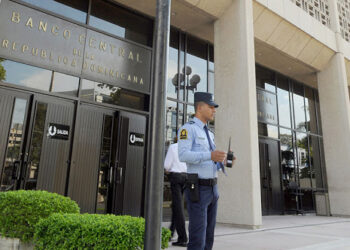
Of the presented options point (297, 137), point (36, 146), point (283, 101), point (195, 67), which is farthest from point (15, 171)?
point (297, 137)

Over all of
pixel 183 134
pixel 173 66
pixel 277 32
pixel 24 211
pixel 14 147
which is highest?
pixel 277 32

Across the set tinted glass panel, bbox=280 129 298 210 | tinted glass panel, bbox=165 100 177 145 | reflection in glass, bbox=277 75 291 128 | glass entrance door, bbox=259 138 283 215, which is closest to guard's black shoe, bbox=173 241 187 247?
tinted glass panel, bbox=165 100 177 145

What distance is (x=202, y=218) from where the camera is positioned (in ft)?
8.61

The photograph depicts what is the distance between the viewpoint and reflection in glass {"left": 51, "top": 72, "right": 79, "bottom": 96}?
22.1 ft

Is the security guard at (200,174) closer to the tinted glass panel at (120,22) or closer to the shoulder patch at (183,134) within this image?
the shoulder patch at (183,134)

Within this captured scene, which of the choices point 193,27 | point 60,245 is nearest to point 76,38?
point 193,27

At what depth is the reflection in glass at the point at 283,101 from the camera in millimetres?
12267

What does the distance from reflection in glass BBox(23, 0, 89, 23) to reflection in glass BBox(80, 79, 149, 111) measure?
1.65m

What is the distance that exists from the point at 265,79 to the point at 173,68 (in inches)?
191

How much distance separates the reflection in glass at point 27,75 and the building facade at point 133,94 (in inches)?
0.9

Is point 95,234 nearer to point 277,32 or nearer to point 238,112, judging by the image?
point 238,112

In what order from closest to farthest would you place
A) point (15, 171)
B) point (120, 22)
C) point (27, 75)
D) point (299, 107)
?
1. point (15, 171)
2. point (27, 75)
3. point (120, 22)
4. point (299, 107)

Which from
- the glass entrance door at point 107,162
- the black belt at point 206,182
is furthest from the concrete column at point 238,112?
the black belt at point 206,182

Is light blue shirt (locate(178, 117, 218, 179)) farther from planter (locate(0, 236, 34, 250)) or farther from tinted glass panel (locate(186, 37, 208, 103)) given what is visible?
tinted glass panel (locate(186, 37, 208, 103))
